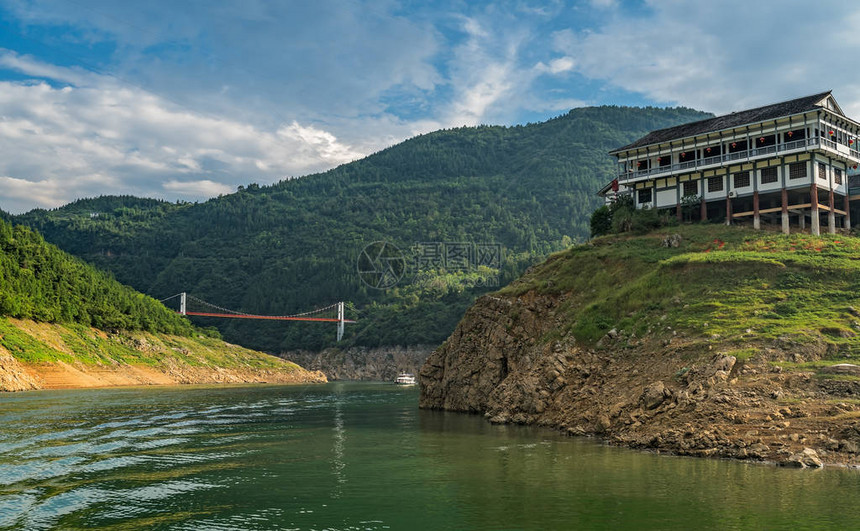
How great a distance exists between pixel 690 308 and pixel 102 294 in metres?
137

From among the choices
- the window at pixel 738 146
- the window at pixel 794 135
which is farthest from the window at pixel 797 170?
the window at pixel 738 146

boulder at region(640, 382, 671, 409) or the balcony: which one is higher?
the balcony

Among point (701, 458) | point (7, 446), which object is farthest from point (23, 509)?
point (701, 458)

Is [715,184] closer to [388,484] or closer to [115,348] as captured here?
[388,484]

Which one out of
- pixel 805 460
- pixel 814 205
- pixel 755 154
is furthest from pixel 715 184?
pixel 805 460

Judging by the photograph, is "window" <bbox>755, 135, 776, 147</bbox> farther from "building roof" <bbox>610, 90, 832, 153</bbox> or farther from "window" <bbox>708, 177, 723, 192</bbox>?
"window" <bbox>708, 177, 723, 192</bbox>

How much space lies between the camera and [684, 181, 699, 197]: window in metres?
82.1

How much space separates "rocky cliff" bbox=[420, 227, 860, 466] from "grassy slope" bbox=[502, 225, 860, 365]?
152mm

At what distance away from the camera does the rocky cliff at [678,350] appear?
35.6 meters

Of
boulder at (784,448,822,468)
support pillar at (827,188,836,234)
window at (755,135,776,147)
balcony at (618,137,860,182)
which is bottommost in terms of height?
boulder at (784,448,822,468)

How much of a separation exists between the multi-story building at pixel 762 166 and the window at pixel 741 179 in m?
0.08

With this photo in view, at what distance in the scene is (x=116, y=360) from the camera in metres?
129

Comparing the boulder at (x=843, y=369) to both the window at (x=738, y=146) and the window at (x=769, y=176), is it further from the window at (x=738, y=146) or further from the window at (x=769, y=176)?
the window at (x=738, y=146)

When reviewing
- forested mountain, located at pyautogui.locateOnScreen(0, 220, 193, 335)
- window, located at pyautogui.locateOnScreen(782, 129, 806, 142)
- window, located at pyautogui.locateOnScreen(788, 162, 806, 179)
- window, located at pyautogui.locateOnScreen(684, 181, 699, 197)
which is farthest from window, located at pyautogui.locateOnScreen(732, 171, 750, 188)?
forested mountain, located at pyautogui.locateOnScreen(0, 220, 193, 335)
